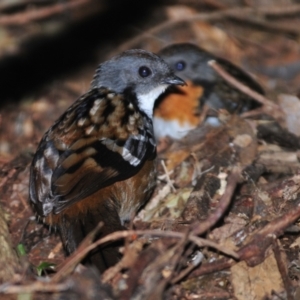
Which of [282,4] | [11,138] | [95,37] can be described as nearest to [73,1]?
[95,37]

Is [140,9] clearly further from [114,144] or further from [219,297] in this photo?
[219,297]

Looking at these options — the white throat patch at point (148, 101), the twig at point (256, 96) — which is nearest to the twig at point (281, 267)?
the white throat patch at point (148, 101)

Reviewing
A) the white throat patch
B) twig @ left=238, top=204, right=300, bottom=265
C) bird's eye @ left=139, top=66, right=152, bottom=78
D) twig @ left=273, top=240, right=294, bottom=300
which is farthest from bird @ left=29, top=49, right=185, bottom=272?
twig @ left=273, top=240, right=294, bottom=300

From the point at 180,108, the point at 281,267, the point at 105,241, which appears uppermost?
the point at 105,241

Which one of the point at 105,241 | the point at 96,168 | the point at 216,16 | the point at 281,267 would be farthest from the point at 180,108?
the point at 216,16

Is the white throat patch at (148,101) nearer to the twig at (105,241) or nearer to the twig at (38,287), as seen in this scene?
the twig at (105,241)

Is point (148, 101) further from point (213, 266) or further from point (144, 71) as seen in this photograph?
point (213, 266)
